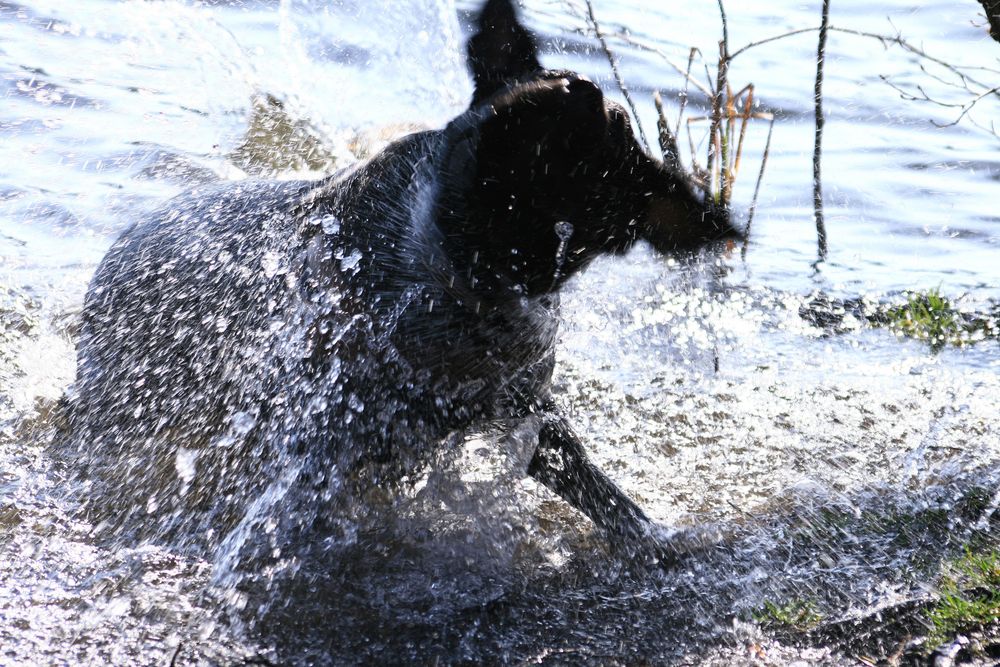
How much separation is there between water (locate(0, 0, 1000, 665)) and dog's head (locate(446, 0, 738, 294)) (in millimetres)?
178

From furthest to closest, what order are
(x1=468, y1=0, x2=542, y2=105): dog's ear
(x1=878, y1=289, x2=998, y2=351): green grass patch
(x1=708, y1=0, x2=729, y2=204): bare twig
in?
(x1=708, y1=0, x2=729, y2=204): bare twig < (x1=878, y1=289, x2=998, y2=351): green grass patch < (x1=468, y1=0, x2=542, y2=105): dog's ear

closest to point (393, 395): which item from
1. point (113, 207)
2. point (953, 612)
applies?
point (953, 612)

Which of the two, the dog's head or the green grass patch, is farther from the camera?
the green grass patch

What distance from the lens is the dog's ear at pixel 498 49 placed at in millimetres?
2469

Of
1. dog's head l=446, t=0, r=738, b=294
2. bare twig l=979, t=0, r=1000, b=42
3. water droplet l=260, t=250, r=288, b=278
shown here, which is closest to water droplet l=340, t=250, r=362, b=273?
water droplet l=260, t=250, r=288, b=278

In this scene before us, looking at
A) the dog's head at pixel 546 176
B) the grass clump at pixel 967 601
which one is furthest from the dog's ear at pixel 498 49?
the grass clump at pixel 967 601

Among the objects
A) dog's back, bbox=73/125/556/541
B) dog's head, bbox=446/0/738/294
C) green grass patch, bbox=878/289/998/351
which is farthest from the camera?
green grass patch, bbox=878/289/998/351

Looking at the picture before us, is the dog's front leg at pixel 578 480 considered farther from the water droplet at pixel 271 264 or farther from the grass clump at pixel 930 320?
the grass clump at pixel 930 320

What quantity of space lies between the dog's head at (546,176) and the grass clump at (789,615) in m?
1.06

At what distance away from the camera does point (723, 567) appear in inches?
108

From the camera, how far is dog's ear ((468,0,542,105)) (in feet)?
8.10

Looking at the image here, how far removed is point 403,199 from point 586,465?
1091 mm

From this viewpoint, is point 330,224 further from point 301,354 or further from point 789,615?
point 789,615

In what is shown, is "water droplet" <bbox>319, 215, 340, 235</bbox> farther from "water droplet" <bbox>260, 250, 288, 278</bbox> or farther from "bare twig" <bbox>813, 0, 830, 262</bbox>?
"bare twig" <bbox>813, 0, 830, 262</bbox>
